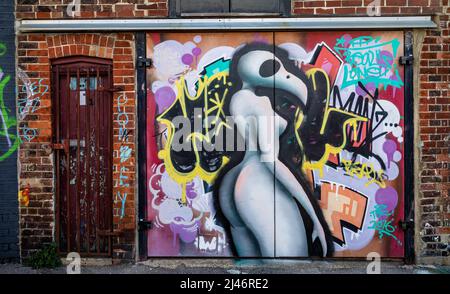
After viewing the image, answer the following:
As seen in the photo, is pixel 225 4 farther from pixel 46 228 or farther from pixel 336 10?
pixel 46 228

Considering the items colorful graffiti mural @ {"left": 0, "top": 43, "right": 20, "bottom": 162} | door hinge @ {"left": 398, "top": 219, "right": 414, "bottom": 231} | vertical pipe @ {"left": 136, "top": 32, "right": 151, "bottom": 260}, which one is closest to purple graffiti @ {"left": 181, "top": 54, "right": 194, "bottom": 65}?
vertical pipe @ {"left": 136, "top": 32, "right": 151, "bottom": 260}

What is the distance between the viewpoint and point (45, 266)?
654 cm

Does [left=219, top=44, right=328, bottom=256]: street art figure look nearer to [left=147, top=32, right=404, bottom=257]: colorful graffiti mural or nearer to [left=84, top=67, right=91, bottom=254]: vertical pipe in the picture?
[left=147, top=32, right=404, bottom=257]: colorful graffiti mural

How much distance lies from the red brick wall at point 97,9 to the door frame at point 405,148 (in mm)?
265

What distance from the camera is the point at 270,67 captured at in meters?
6.60

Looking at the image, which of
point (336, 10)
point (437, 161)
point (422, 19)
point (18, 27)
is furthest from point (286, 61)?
point (18, 27)

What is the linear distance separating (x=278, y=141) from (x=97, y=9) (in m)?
2.66

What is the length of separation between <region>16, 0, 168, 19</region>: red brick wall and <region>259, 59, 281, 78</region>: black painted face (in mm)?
1333

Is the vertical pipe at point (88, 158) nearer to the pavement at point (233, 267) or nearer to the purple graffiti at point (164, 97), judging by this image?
the pavement at point (233, 267)

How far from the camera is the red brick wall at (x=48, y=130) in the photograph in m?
6.62

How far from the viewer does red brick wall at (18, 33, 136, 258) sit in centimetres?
662

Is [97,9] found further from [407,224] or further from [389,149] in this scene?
[407,224]
